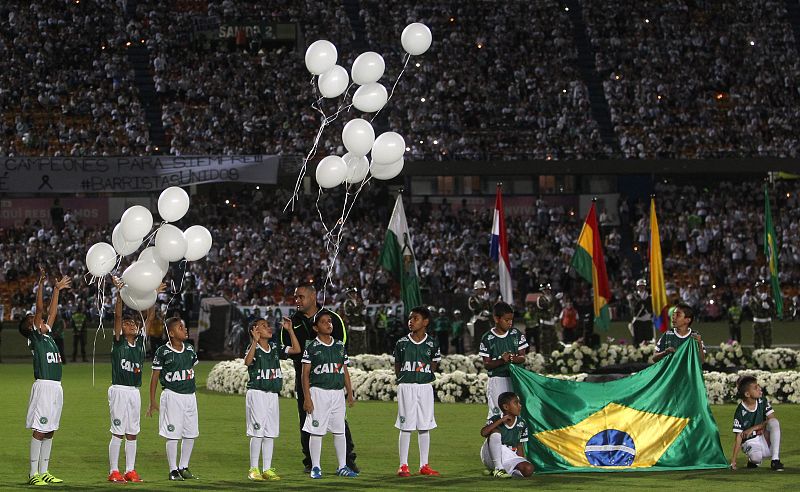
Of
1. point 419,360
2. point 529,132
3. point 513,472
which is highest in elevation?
point 529,132

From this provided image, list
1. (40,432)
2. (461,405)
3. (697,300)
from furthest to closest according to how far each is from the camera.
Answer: (697,300), (461,405), (40,432)

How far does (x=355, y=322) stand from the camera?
30781mm

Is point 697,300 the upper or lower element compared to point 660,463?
upper

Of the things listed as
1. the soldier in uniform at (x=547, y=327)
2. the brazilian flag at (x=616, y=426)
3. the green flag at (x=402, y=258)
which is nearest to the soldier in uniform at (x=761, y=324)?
the soldier in uniform at (x=547, y=327)

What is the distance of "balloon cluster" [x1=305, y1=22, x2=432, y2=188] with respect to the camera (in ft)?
52.4

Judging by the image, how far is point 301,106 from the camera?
147ft

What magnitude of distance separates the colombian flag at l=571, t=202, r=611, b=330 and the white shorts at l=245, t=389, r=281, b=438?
14202 mm

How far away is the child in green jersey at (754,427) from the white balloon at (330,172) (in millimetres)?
5258

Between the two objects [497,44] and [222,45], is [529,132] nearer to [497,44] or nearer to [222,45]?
[497,44]

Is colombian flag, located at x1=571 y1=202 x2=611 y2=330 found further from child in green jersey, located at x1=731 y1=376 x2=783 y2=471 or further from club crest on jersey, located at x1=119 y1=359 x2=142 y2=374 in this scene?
club crest on jersey, located at x1=119 y1=359 x2=142 y2=374

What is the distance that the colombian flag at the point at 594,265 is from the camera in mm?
26984

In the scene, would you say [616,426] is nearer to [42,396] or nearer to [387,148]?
[387,148]

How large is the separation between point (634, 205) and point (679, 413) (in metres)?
31.1

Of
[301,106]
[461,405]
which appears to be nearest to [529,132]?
[301,106]
